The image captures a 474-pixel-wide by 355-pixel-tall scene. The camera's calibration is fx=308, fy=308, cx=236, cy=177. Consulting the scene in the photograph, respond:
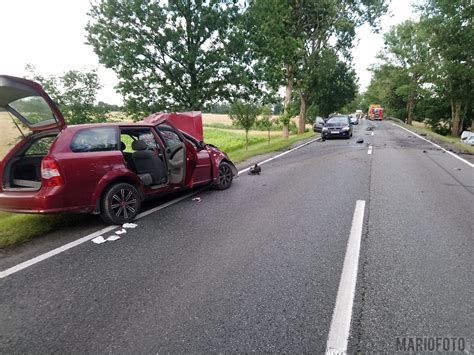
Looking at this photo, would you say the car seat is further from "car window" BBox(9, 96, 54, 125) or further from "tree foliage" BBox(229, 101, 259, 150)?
"tree foliage" BBox(229, 101, 259, 150)

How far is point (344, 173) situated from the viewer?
9.16 m

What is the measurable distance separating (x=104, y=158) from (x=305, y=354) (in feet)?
13.3

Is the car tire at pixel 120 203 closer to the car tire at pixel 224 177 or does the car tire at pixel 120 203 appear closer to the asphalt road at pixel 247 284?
the asphalt road at pixel 247 284

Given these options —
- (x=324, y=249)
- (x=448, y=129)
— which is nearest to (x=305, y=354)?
(x=324, y=249)

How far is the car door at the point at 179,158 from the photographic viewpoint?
614 centimetres

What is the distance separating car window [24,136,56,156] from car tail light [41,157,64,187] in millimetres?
815

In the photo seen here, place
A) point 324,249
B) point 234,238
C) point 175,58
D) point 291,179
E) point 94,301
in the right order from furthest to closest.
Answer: point 175,58
point 291,179
point 234,238
point 324,249
point 94,301

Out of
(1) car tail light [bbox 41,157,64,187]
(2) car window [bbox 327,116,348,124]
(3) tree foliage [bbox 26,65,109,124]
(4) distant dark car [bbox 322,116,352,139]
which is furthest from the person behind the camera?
(2) car window [bbox 327,116,348,124]

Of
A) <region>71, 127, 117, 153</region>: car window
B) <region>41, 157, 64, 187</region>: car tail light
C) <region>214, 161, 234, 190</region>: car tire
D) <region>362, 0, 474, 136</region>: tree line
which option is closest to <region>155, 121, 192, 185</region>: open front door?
<region>71, 127, 117, 153</region>: car window

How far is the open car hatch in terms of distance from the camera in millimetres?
4168

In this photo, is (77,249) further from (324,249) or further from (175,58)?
(175,58)

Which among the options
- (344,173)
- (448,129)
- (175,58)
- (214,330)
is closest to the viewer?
(214,330)

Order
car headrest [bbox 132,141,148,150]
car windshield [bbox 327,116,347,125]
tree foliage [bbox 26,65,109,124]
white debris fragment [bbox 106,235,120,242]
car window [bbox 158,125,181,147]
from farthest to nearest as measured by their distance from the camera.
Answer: car windshield [bbox 327,116,347,125] → tree foliage [bbox 26,65,109,124] → car window [bbox 158,125,181,147] → car headrest [bbox 132,141,148,150] → white debris fragment [bbox 106,235,120,242]

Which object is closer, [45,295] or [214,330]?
[214,330]
